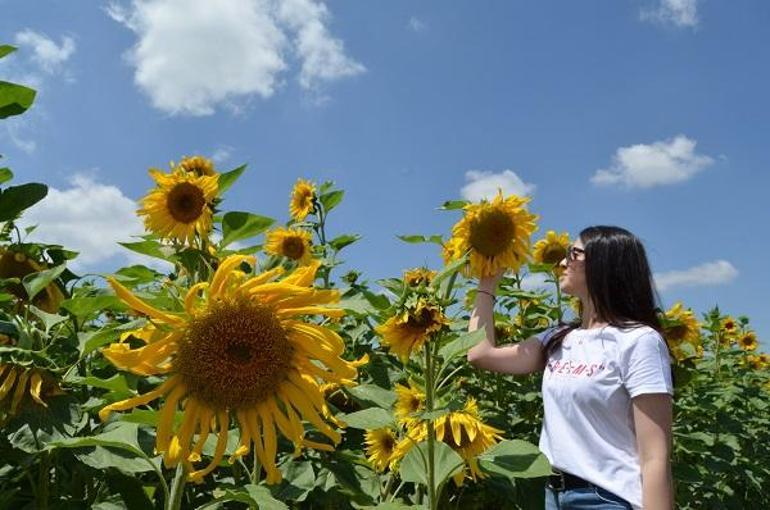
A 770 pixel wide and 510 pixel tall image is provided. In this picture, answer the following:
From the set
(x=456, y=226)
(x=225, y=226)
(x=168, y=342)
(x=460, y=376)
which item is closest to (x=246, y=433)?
(x=168, y=342)

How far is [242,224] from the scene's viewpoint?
1.93 meters

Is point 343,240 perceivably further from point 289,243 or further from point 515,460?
point 515,460

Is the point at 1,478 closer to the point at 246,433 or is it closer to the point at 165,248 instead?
the point at 165,248

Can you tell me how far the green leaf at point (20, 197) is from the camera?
1.84 metres

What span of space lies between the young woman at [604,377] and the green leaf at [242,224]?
1371 mm

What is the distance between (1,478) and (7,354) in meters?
0.54

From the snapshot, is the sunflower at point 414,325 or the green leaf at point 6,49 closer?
the green leaf at point 6,49

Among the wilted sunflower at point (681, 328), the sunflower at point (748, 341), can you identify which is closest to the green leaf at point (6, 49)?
the wilted sunflower at point (681, 328)

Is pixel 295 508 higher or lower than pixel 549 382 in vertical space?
lower

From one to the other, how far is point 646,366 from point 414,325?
81 cm

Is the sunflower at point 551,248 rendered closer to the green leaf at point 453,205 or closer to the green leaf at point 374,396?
the green leaf at point 453,205

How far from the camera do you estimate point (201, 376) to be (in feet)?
4.94

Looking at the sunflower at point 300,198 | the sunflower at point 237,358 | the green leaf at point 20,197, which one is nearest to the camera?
the sunflower at point 237,358

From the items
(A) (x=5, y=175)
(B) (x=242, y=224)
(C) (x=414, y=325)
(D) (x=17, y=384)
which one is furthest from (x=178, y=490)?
(A) (x=5, y=175)
